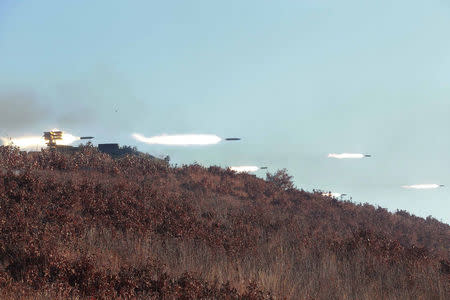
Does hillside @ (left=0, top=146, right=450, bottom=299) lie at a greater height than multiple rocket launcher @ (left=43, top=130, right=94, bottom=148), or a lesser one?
lesser

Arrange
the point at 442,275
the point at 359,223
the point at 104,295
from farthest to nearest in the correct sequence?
the point at 359,223 < the point at 442,275 < the point at 104,295

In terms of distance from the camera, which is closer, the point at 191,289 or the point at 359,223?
the point at 191,289

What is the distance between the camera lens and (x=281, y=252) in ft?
41.8

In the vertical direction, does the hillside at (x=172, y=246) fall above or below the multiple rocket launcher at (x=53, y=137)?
below

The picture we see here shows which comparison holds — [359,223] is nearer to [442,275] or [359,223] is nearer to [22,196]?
[442,275]

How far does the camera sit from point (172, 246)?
39.8 ft

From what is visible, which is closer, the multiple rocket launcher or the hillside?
the hillside

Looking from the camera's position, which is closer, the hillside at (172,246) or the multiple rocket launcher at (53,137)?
the hillside at (172,246)

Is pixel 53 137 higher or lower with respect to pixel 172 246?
higher

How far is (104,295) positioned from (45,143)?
2300 cm

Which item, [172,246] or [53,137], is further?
[53,137]

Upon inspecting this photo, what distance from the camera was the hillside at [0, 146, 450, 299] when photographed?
27.1ft

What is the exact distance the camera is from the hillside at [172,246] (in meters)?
8.27

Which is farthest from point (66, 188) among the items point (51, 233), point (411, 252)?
point (411, 252)
